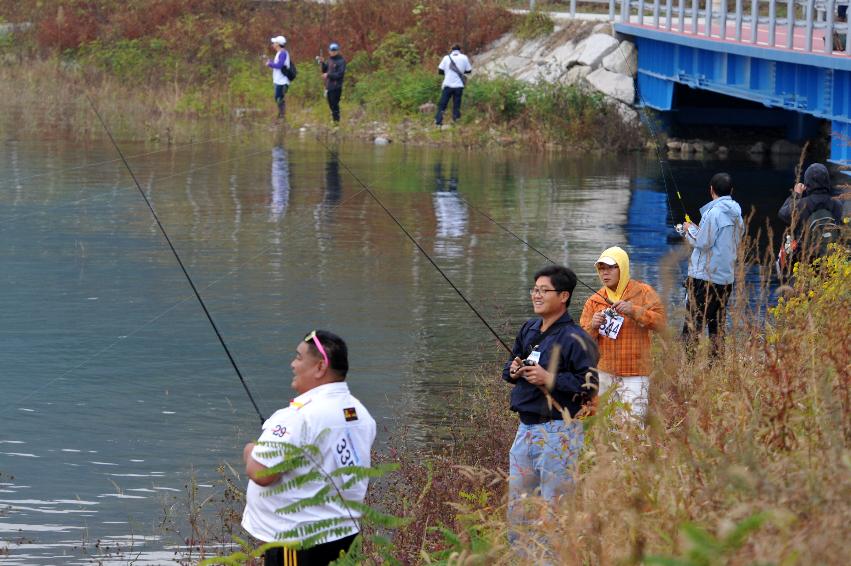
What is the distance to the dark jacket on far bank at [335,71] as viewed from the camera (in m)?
31.5

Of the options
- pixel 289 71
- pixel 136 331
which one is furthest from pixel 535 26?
pixel 136 331

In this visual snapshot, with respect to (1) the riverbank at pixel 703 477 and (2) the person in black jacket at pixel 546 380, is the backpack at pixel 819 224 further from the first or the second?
(2) the person in black jacket at pixel 546 380

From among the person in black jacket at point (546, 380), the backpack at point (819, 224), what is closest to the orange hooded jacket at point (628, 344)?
the person in black jacket at point (546, 380)

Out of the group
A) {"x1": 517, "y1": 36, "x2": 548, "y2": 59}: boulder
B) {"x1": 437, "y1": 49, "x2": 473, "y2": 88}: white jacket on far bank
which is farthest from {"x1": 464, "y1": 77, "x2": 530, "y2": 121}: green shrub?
{"x1": 517, "y1": 36, "x2": 548, "y2": 59}: boulder

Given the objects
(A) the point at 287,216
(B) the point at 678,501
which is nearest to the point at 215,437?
(B) the point at 678,501

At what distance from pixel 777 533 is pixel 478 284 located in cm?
1104

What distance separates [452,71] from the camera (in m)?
30.6

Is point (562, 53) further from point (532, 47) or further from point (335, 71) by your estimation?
point (335, 71)

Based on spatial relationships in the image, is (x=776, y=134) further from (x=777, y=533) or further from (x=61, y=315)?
(x=777, y=533)

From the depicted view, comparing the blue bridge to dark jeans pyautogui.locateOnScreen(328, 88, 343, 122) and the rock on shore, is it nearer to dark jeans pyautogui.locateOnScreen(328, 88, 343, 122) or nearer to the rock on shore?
the rock on shore

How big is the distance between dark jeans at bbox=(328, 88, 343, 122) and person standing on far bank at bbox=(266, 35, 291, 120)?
3.58 feet

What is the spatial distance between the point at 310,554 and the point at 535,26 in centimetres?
3135

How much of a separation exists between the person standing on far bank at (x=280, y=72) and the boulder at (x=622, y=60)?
685 centimetres

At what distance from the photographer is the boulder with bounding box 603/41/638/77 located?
1266 inches
